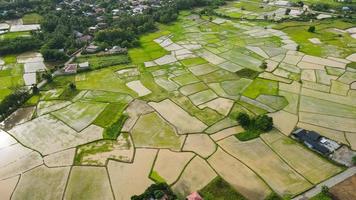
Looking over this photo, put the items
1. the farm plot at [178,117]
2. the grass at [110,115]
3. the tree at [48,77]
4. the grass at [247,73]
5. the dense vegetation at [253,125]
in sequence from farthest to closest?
the grass at [247,73] < the tree at [48,77] < the grass at [110,115] < the farm plot at [178,117] < the dense vegetation at [253,125]

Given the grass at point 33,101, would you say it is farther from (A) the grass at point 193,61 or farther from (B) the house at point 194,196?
(B) the house at point 194,196

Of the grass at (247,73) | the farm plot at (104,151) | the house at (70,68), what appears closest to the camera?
the farm plot at (104,151)

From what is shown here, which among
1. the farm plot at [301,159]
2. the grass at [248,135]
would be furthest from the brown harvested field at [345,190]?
the grass at [248,135]

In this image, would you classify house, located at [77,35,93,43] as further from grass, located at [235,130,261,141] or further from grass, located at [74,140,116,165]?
grass, located at [235,130,261,141]

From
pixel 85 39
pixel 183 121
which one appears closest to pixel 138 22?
pixel 85 39

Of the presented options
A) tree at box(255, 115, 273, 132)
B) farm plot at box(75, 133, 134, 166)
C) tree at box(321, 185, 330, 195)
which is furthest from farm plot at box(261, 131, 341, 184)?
farm plot at box(75, 133, 134, 166)

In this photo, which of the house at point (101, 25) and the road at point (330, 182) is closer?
the road at point (330, 182)
